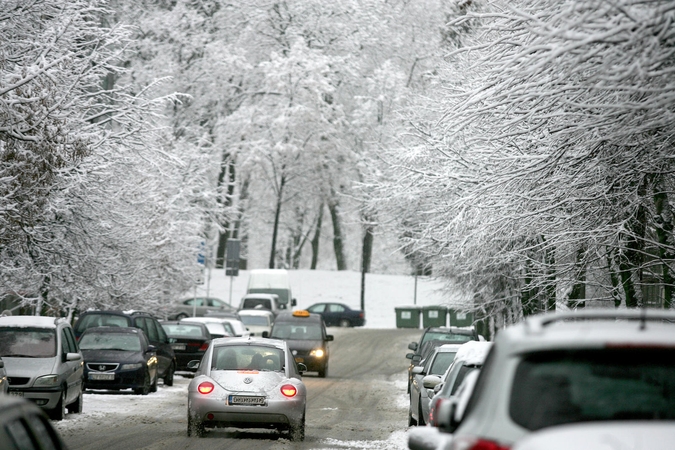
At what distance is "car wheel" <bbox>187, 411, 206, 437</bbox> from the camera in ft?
50.4

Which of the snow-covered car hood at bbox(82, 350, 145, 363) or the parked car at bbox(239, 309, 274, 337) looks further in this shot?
the parked car at bbox(239, 309, 274, 337)

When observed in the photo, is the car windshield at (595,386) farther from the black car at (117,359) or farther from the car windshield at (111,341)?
the car windshield at (111,341)

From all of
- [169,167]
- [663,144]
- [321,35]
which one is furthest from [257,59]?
[663,144]

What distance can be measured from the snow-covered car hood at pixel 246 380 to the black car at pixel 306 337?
50.4ft

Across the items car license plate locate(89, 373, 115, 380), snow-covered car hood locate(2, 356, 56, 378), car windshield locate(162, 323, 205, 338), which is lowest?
car license plate locate(89, 373, 115, 380)

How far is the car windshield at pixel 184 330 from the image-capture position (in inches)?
1209

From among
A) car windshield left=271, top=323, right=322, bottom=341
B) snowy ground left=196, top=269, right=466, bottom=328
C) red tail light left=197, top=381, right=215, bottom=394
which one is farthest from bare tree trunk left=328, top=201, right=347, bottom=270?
red tail light left=197, top=381, right=215, bottom=394

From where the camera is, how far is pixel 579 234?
49.0ft

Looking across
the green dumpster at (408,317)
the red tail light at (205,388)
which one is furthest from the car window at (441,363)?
the green dumpster at (408,317)

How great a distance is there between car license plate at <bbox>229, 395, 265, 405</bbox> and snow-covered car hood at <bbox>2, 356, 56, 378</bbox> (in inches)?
148

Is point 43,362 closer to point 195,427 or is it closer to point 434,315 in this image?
point 195,427

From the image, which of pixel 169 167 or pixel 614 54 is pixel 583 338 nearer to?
pixel 614 54

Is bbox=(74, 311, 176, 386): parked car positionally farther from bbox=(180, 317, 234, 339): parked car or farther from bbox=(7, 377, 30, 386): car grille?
bbox=(7, 377, 30, 386): car grille

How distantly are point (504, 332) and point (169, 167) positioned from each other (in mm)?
36111
